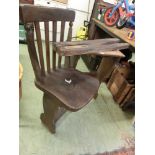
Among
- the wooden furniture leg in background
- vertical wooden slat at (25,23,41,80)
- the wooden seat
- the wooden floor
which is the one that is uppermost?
vertical wooden slat at (25,23,41,80)

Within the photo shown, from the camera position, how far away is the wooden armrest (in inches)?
37.5

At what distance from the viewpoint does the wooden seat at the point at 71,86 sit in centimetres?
119

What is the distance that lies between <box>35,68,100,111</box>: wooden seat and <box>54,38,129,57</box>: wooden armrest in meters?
0.29

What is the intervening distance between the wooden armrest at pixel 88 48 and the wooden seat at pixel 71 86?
287 millimetres

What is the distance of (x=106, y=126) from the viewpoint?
165 cm

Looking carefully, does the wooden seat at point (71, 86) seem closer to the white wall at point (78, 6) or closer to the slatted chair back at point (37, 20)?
the slatted chair back at point (37, 20)

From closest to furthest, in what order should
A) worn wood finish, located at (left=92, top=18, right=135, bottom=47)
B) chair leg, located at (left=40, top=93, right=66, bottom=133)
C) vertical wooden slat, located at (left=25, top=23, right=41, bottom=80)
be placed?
vertical wooden slat, located at (left=25, top=23, right=41, bottom=80)
chair leg, located at (left=40, top=93, right=66, bottom=133)
worn wood finish, located at (left=92, top=18, right=135, bottom=47)

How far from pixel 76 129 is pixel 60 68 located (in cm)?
55

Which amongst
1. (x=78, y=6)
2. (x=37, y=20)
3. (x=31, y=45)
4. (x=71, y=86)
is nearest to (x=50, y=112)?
(x=71, y=86)

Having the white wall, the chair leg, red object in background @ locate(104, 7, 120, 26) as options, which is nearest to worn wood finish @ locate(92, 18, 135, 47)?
red object in background @ locate(104, 7, 120, 26)

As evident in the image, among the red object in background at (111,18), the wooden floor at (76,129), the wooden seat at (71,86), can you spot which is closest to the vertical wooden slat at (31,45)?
the wooden seat at (71,86)

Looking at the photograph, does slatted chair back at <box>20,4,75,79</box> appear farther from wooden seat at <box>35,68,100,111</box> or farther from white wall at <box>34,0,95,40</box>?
white wall at <box>34,0,95,40</box>
